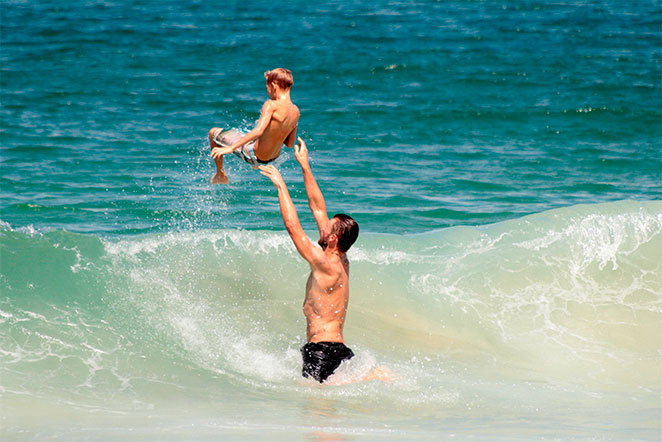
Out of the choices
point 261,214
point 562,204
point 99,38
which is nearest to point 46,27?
point 99,38

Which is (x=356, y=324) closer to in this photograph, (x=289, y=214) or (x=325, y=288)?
(x=325, y=288)

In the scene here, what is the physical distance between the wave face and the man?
0.51 ft

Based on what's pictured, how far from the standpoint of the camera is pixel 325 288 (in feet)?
20.3

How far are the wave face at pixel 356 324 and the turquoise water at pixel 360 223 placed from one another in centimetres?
3

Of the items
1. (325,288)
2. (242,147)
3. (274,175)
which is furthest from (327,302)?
(242,147)

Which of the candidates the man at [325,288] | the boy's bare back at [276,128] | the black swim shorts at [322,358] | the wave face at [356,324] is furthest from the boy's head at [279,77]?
the wave face at [356,324]

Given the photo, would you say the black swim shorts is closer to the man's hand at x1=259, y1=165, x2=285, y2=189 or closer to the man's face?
the man's face

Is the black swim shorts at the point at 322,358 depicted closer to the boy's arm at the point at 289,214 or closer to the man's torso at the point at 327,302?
the man's torso at the point at 327,302

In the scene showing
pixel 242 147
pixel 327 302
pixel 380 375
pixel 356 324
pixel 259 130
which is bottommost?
pixel 380 375

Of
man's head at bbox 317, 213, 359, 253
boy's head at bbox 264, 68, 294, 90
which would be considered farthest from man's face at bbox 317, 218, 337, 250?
boy's head at bbox 264, 68, 294, 90

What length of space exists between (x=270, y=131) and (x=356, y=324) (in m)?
2.28

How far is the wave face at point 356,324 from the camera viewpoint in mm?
→ 5898

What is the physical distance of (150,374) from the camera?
256 inches

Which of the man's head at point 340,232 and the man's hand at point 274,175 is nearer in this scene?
the man's hand at point 274,175
